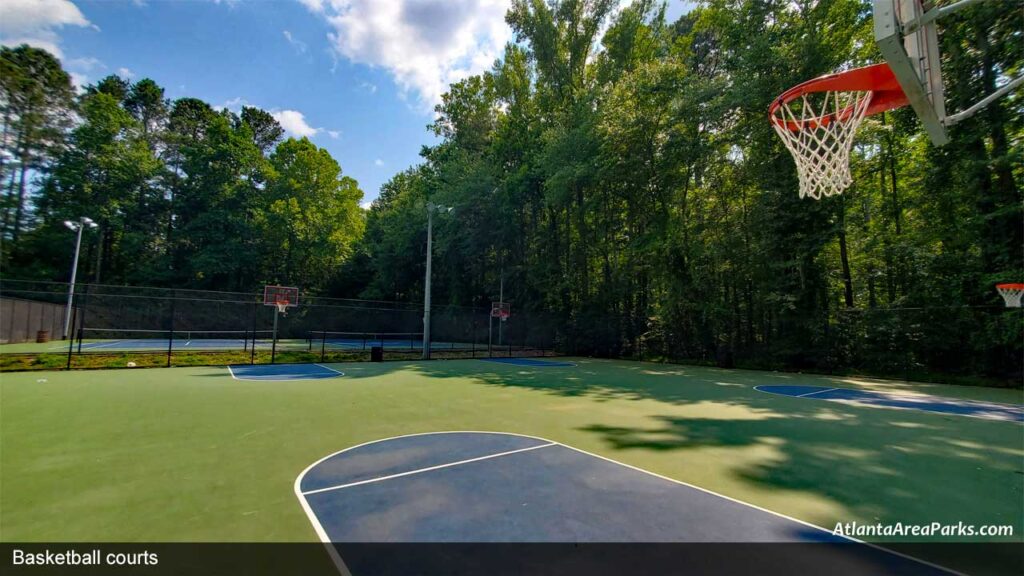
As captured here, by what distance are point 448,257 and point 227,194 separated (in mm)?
17846

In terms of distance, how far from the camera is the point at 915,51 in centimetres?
454

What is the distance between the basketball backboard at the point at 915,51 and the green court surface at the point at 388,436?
→ 405 centimetres

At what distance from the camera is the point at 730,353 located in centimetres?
1530

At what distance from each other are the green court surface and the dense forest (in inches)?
222

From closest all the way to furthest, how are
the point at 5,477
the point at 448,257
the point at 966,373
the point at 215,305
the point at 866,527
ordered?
the point at 866,527 < the point at 5,477 < the point at 966,373 < the point at 215,305 < the point at 448,257

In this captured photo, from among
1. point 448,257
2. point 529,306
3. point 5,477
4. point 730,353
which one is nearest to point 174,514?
point 5,477

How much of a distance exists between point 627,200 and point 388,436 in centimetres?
1641

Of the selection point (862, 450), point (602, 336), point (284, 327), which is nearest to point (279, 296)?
point (284, 327)

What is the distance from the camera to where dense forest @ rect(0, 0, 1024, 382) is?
11.3 m

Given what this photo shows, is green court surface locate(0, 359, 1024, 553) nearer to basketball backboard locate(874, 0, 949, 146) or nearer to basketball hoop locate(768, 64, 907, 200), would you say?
basketball hoop locate(768, 64, 907, 200)

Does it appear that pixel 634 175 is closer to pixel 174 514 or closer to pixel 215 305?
pixel 174 514

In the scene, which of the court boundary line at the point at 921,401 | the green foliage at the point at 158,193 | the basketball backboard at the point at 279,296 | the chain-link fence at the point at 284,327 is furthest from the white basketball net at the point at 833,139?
the green foliage at the point at 158,193

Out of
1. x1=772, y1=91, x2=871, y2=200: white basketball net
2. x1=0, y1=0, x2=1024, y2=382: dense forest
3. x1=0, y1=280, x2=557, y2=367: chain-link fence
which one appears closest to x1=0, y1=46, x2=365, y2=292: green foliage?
x1=0, y1=0, x2=1024, y2=382: dense forest

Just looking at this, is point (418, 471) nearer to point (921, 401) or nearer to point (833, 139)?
point (833, 139)
